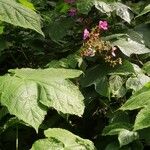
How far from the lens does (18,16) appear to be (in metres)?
1.41

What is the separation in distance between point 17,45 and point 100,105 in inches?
30.8

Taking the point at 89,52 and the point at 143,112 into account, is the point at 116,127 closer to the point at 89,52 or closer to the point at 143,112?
the point at 89,52

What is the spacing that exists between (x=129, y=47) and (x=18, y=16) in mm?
811

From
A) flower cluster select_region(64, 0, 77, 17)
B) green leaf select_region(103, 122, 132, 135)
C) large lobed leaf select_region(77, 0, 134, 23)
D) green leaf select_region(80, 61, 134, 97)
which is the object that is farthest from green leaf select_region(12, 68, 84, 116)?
flower cluster select_region(64, 0, 77, 17)

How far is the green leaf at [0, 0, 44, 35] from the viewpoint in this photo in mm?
1388

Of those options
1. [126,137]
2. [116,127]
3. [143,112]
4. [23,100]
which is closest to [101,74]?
[116,127]

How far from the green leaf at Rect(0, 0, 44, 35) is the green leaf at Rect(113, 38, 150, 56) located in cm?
71

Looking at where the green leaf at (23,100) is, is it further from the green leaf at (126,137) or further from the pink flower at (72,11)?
the pink flower at (72,11)

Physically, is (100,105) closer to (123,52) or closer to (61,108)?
(123,52)

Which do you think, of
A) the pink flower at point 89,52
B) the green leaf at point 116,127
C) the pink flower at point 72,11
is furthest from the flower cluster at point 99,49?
the pink flower at point 72,11

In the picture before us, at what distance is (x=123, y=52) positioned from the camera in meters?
2.02

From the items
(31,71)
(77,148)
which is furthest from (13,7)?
(77,148)

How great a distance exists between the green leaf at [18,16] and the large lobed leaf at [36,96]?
0.20 metres

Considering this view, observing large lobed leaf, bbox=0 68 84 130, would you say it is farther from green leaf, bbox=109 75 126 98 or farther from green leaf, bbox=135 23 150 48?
green leaf, bbox=135 23 150 48
